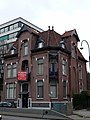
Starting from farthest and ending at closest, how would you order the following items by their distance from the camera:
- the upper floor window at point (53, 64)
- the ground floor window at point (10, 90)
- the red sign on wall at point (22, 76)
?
1. the ground floor window at point (10, 90)
2. the red sign on wall at point (22, 76)
3. the upper floor window at point (53, 64)

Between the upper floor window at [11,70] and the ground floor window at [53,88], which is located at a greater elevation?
the upper floor window at [11,70]

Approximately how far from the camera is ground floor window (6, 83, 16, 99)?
4441 centimetres

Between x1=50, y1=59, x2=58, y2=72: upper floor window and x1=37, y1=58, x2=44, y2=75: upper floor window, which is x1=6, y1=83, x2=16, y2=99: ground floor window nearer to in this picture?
x1=37, y1=58, x2=44, y2=75: upper floor window

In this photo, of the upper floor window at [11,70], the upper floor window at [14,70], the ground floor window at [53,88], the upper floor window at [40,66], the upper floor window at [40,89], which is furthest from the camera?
the upper floor window at [11,70]

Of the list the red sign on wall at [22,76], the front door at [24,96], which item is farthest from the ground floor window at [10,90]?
the red sign on wall at [22,76]

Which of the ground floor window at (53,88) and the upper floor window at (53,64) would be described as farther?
the upper floor window at (53,64)

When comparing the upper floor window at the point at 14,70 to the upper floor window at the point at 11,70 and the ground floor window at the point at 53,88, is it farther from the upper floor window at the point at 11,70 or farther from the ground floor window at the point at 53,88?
the ground floor window at the point at 53,88

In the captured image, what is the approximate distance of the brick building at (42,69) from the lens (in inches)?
1570

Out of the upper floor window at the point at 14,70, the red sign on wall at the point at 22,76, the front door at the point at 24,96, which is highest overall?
the upper floor window at the point at 14,70

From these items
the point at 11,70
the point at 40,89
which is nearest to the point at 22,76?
the point at 40,89

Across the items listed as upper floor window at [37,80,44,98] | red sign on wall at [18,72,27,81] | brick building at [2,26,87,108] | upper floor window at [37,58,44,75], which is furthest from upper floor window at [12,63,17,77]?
upper floor window at [37,80,44,98]

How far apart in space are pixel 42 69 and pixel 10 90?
27.6 feet

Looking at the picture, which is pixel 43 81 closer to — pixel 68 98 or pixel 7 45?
pixel 68 98

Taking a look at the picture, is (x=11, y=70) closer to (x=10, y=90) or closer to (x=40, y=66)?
(x=10, y=90)
